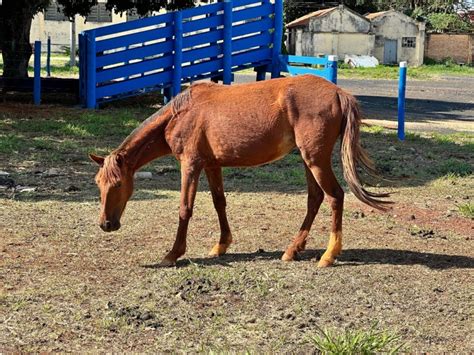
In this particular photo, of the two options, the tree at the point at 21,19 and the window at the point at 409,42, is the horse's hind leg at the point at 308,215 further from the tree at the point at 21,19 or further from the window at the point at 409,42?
the window at the point at 409,42

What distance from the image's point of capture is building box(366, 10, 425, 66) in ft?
179

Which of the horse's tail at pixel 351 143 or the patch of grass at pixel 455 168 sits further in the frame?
the patch of grass at pixel 455 168

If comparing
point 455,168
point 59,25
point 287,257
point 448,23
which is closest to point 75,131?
point 455,168

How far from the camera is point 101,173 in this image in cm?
632

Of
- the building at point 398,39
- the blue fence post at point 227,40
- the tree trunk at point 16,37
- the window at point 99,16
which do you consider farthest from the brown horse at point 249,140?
the building at point 398,39

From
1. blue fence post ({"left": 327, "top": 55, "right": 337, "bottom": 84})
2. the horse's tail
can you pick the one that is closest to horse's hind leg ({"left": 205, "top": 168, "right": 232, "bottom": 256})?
the horse's tail

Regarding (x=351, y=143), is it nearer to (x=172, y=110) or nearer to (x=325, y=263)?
(x=325, y=263)

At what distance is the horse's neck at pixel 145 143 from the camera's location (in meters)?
6.51

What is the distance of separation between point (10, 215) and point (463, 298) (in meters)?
4.67

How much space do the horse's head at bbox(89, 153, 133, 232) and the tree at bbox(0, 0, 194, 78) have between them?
13111mm

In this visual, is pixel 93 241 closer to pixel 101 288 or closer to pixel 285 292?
pixel 101 288


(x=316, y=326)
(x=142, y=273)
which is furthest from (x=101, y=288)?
(x=316, y=326)

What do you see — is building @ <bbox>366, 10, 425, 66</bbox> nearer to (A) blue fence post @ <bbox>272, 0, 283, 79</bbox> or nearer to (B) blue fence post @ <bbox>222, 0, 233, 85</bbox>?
(A) blue fence post @ <bbox>272, 0, 283, 79</bbox>

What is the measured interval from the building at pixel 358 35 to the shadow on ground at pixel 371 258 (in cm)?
4647
